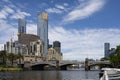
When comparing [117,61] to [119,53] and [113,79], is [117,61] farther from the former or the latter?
[113,79]

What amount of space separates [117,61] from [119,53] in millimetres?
4940

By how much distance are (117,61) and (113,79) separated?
6186 inches

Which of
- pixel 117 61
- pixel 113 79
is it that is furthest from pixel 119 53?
pixel 113 79

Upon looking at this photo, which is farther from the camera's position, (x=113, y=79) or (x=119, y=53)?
(x=119, y=53)

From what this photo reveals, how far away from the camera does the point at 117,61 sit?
179250 mm

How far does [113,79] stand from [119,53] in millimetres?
156756

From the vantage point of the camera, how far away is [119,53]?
587 ft

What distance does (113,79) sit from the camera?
82.9ft

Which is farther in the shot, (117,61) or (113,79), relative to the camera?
(117,61)
